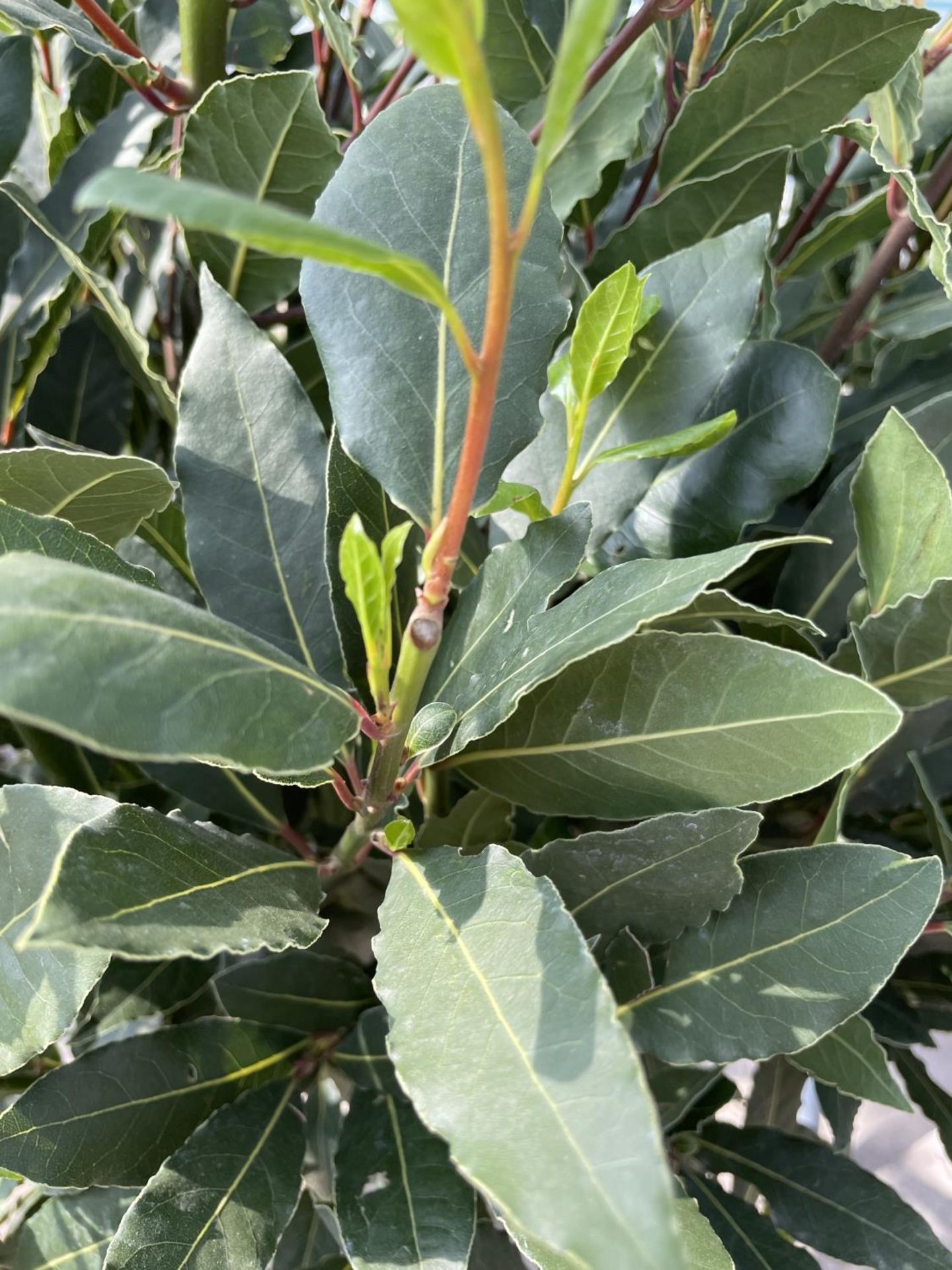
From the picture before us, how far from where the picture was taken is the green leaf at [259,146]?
0.44m

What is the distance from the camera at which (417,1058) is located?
27cm

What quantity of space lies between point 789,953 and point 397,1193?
0.19 m

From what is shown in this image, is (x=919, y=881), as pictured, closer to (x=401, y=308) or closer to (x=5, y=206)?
(x=401, y=308)

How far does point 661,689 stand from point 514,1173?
0.16 meters

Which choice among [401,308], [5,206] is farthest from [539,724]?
[5,206]

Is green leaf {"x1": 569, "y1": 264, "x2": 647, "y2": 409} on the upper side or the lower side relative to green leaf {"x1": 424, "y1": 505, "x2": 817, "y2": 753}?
upper

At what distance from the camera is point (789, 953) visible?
15.0 inches

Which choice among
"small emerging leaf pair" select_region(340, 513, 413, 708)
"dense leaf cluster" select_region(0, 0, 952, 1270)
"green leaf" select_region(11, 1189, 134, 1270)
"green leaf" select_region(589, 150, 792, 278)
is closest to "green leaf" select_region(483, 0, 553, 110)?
"dense leaf cluster" select_region(0, 0, 952, 1270)

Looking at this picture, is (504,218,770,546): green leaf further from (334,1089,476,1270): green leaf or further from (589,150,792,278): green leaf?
(334,1089,476,1270): green leaf

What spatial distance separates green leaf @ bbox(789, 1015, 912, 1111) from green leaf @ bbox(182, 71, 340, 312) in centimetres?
46

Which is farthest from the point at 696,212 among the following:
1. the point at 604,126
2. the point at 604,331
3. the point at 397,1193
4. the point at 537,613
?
the point at 397,1193

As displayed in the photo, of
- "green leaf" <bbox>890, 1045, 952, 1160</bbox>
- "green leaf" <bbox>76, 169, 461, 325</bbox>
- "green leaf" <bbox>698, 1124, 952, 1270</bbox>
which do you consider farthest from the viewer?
"green leaf" <bbox>890, 1045, 952, 1160</bbox>

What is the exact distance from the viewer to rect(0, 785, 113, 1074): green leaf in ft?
1.12

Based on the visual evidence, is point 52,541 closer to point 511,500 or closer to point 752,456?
point 511,500
